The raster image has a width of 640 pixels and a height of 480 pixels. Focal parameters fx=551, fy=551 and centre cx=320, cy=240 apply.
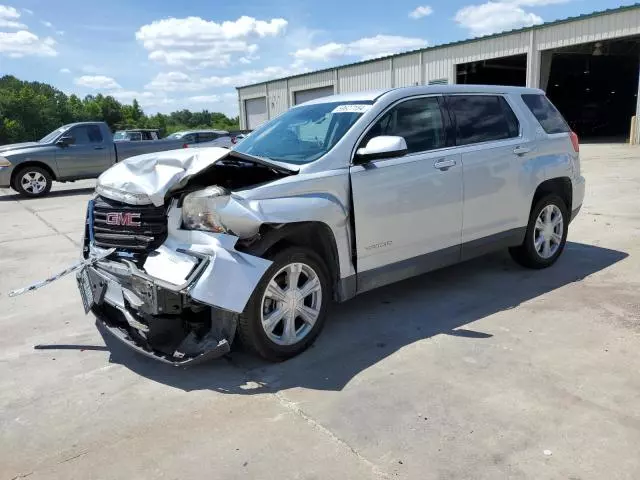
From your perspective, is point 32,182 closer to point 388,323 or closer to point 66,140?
point 66,140

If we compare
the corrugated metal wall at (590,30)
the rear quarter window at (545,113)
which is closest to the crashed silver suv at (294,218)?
the rear quarter window at (545,113)

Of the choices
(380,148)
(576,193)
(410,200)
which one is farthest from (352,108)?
(576,193)

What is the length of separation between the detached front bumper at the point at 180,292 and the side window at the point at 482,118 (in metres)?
2.48

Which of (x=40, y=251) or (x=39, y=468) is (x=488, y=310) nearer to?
(x=39, y=468)

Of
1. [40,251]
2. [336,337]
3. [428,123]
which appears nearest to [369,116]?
[428,123]

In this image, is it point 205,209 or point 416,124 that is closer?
point 205,209

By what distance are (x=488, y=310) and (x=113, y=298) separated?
3.03 metres

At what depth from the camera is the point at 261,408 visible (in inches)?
129

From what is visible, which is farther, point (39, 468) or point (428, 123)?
point (428, 123)

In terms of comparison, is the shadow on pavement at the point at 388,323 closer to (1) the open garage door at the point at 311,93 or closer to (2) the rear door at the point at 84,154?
(2) the rear door at the point at 84,154

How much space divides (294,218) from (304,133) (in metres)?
1.23

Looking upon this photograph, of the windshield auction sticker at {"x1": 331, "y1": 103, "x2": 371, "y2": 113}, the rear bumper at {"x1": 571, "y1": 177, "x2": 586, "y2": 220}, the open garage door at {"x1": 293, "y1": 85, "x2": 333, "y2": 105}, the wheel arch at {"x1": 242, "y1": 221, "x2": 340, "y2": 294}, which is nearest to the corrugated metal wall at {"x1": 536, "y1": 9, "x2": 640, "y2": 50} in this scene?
the open garage door at {"x1": 293, "y1": 85, "x2": 333, "y2": 105}

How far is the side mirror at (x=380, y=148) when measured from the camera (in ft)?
13.1

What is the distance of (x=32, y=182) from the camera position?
13891 millimetres
